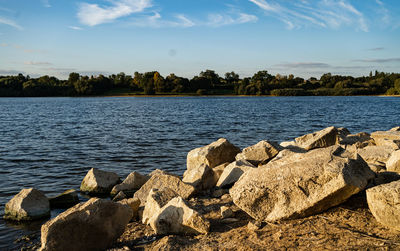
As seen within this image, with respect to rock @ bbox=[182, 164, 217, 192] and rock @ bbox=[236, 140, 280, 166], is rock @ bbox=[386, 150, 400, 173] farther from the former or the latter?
rock @ bbox=[182, 164, 217, 192]

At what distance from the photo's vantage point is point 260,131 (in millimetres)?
28328

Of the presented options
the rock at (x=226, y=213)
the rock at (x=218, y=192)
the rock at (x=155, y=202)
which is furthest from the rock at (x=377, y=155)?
the rock at (x=155, y=202)

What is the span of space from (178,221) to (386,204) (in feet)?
12.3

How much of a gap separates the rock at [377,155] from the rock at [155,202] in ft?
19.4

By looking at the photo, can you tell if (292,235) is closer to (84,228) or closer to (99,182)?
(84,228)

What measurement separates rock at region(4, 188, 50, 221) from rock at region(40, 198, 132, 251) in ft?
10.4

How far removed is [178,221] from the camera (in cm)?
660

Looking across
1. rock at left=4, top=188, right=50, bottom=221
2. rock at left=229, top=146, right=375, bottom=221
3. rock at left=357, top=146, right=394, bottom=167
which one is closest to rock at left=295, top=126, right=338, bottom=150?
rock at left=357, top=146, right=394, bottom=167

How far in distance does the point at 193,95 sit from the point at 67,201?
158419 mm

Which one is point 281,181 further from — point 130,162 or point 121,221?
point 130,162

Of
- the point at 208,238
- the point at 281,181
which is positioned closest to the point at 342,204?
the point at 281,181

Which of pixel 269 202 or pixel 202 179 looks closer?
pixel 269 202

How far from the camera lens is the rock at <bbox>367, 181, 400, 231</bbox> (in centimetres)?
564

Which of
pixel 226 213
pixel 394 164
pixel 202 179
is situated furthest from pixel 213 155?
pixel 394 164
